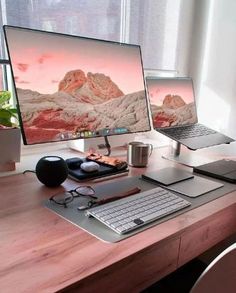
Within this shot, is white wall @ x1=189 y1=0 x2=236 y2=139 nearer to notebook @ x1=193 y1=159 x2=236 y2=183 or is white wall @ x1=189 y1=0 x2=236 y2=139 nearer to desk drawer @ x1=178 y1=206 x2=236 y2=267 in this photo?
notebook @ x1=193 y1=159 x2=236 y2=183

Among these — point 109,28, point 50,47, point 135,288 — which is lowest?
point 135,288

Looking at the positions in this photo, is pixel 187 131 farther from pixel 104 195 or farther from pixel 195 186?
pixel 104 195

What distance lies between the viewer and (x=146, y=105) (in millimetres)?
1336

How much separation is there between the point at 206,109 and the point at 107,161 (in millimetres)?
821

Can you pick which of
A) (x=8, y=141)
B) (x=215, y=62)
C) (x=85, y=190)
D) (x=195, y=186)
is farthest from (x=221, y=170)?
(x=8, y=141)

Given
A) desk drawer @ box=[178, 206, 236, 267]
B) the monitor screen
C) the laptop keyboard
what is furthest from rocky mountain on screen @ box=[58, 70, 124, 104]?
desk drawer @ box=[178, 206, 236, 267]

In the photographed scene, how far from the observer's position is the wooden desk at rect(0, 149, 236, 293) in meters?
0.52

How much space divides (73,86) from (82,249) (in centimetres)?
65

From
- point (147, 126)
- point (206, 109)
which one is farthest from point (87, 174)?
point (206, 109)

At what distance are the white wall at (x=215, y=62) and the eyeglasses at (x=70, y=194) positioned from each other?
101 centimetres

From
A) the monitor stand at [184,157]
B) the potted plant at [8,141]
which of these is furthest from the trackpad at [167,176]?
the potted plant at [8,141]

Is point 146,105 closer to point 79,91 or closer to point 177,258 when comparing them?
point 79,91

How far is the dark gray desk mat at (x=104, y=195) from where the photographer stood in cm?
67

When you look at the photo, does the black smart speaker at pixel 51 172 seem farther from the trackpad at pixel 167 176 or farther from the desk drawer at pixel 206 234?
the desk drawer at pixel 206 234
